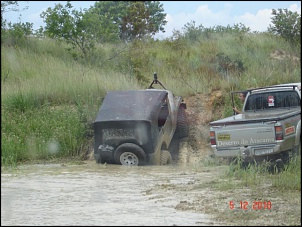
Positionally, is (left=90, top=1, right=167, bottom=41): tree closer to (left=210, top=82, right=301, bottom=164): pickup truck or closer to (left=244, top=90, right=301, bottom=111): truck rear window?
(left=244, top=90, right=301, bottom=111): truck rear window

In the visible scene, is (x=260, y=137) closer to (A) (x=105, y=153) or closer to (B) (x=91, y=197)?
(B) (x=91, y=197)

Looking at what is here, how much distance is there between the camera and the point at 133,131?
1372 cm

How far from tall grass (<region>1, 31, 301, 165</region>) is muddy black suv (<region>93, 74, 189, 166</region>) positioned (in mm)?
1590

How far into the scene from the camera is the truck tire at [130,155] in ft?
44.5

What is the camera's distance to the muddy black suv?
13641 millimetres

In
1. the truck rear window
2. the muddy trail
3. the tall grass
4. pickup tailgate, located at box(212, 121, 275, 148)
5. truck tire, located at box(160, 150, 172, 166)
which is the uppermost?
the tall grass

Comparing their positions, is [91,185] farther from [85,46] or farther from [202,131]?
[85,46]

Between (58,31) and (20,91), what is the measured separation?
5540 millimetres

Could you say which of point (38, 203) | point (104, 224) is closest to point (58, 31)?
point (38, 203)

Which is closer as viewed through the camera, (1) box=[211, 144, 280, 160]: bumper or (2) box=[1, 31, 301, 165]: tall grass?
(1) box=[211, 144, 280, 160]: bumper

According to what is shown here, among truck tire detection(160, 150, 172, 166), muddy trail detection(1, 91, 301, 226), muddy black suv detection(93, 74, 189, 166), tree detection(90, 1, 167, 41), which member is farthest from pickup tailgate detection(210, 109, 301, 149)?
tree detection(90, 1, 167, 41)

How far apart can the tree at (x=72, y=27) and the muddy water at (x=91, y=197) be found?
9319 mm

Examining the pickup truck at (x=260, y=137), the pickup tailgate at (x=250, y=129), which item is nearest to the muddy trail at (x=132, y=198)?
the pickup truck at (x=260, y=137)

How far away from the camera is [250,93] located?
13516 millimetres
